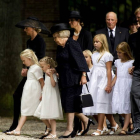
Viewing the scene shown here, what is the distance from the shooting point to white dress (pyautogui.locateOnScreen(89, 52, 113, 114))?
9.97 m

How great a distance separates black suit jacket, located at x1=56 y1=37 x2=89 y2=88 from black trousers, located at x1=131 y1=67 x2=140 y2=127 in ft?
2.84

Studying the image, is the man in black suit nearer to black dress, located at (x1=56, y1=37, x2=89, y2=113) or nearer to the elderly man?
the elderly man

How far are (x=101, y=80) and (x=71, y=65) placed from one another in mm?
940

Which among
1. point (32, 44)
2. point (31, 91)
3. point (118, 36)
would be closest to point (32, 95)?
point (31, 91)

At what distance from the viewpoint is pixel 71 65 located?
363 inches

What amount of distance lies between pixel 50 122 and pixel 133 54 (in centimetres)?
186

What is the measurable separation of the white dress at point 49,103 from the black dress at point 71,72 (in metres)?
0.14

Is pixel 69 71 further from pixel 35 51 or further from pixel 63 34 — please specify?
pixel 35 51

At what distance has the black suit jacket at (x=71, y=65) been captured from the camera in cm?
918

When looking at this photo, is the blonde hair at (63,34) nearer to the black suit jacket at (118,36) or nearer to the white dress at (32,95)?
the white dress at (32,95)

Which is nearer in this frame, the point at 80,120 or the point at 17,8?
the point at 80,120

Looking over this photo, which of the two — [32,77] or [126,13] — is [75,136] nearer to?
[32,77]

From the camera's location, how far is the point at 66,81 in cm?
920

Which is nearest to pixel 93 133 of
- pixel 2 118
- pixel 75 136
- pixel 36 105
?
pixel 75 136
